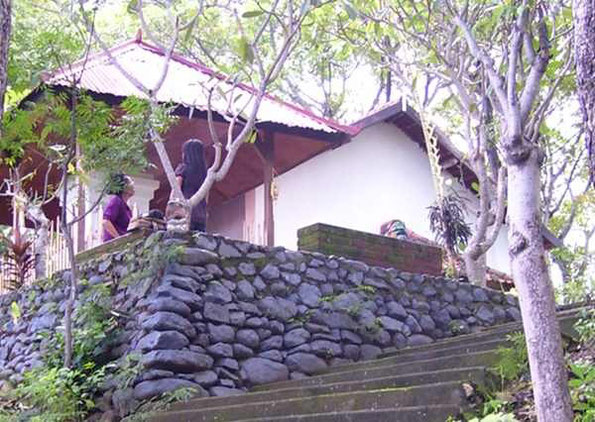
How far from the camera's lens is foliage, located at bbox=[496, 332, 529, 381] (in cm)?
568

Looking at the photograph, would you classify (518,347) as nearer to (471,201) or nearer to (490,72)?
(490,72)

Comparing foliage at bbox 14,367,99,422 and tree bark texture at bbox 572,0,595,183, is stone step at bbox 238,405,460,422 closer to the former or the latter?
tree bark texture at bbox 572,0,595,183

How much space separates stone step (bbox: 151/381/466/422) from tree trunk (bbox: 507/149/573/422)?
0.94m

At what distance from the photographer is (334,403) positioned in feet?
19.4

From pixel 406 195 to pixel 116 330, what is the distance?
7.95 m

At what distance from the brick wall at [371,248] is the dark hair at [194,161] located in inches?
44.9

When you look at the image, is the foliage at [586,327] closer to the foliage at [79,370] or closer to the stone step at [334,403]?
the stone step at [334,403]

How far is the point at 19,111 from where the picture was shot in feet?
26.7

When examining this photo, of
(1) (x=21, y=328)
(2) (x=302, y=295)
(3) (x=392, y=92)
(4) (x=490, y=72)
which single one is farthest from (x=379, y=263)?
(3) (x=392, y=92)

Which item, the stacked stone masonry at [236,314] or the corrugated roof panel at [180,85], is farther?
the corrugated roof panel at [180,85]

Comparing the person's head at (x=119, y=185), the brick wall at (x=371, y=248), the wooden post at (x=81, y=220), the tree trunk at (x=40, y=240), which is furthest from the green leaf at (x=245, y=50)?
the tree trunk at (x=40, y=240)

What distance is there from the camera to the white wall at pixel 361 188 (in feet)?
46.2

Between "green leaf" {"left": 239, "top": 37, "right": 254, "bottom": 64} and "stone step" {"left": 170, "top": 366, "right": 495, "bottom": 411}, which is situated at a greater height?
"green leaf" {"left": 239, "top": 37, "right": 254, "bottom": 64}

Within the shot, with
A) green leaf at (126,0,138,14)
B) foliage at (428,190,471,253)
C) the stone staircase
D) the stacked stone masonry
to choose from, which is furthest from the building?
the stone staircase
